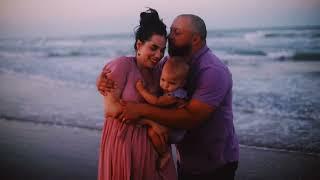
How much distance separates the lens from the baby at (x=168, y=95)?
87.7 inches

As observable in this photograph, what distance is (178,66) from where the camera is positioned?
2312mm

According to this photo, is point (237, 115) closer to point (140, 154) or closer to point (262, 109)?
point (262, 109)

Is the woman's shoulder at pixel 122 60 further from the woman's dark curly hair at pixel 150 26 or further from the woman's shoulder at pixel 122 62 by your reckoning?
the woman's dark curly hair at pixel 150 26

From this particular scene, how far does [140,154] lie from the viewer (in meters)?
2.23

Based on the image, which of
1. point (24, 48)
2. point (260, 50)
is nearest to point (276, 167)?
point (260, 50)

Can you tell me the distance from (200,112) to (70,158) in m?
2.82

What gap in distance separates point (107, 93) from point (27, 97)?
6359mm

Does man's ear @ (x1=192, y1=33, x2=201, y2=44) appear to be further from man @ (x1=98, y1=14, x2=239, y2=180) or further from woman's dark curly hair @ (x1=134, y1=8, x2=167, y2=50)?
woman's dark curly hair @ (x1=134, y1=8, x2=167, y2=50)

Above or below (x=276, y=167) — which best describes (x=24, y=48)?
below

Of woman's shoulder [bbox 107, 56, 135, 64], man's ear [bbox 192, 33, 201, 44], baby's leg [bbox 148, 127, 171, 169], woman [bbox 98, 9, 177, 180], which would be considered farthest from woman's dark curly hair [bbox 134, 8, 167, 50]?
baby's leg [bbox 148, 127, 171, 169]

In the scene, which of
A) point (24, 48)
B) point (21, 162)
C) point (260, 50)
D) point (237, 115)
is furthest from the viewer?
point (24, 48)

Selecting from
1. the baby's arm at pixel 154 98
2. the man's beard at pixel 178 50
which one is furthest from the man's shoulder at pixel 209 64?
the baby's arm at pixel 154 98

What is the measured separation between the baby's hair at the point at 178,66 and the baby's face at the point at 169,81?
0.02 meters

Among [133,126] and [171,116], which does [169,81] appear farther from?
[133,126]
